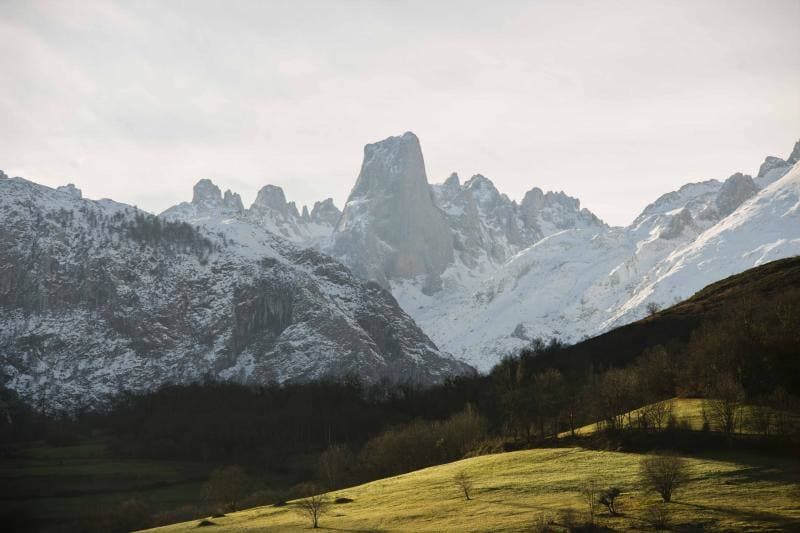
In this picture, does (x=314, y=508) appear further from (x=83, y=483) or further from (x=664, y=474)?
(x=83, y=483)

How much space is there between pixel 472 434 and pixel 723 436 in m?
48.0

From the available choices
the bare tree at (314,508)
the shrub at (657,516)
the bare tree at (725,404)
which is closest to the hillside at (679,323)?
the bare tree at (725,404)

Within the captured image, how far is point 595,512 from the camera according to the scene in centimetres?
5844

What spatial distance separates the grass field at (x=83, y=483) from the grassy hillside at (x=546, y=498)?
177ft

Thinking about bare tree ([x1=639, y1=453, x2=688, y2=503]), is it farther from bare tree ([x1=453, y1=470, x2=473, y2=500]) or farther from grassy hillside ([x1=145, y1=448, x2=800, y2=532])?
bare tree ([x1=453, y1=470, x2=473, y2=500])

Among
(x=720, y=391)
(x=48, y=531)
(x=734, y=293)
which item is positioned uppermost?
(x=734, y=293)

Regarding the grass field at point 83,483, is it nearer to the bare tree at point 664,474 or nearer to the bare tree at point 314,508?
the bare tree at point 314,508

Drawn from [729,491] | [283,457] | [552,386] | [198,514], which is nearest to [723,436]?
[729,491]

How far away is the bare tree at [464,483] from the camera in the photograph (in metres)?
70.7

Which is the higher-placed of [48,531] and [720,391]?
[720,391]

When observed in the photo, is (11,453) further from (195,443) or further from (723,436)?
(723,436)

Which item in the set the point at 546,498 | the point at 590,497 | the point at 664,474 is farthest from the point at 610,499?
the point at 546,498

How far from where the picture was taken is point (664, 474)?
202 ft

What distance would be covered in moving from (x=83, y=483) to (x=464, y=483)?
96.2m
